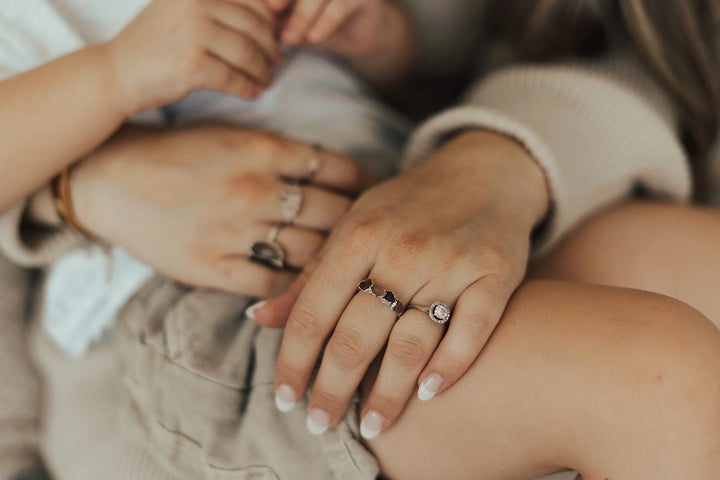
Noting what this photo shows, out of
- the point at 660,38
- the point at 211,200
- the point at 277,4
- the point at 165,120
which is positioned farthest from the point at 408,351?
the point at 660,38

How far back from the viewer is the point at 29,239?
656mm

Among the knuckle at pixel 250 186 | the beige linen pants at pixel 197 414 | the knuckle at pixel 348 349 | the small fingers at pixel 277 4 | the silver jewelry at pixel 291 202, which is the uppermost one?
the small fingers at pixel 277 4

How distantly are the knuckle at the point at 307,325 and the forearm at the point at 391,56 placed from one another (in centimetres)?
45

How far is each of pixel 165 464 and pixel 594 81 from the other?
645 mm

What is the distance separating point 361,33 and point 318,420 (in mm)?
492

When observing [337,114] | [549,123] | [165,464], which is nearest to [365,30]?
[337,114]

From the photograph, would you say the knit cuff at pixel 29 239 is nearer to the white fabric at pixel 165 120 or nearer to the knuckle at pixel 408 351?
the white fabric at pixel 165 120


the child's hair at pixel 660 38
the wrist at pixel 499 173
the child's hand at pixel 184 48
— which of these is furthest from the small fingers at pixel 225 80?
the child's hair at pixel 660 38

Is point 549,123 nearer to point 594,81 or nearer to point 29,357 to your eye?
point 594,81

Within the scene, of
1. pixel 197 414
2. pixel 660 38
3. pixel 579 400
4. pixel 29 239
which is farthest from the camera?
pixel 660 38

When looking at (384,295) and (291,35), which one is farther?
(291,35)

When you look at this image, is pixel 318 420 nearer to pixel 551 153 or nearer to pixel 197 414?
pixel 197 414

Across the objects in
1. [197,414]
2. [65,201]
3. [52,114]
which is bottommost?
[197,414]

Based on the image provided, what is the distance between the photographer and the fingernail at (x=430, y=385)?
0.45 meters
